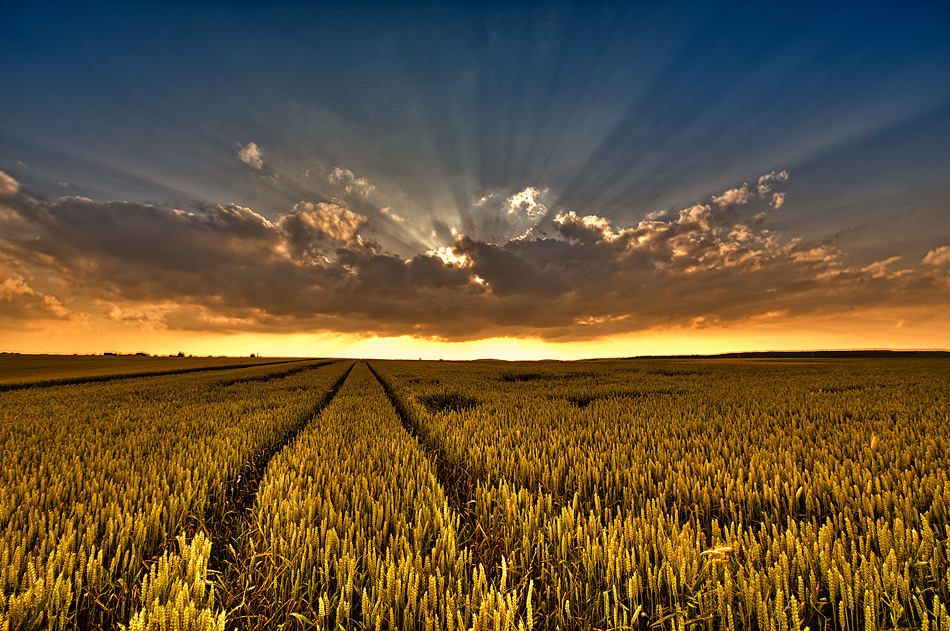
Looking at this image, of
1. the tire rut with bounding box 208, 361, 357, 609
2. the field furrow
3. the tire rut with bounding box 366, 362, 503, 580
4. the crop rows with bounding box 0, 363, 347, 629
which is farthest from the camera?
the tire rut with bounding box 208, 361, 357, 609

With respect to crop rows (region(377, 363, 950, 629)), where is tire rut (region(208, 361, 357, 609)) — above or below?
below

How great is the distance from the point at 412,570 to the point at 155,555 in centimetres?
202

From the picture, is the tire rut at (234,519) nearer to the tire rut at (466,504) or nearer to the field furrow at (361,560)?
the field furrow at (361,560)

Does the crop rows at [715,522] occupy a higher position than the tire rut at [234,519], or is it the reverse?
the crop rows at [715,522]

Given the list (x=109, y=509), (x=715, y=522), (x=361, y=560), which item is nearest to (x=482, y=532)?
(x=361, y=560)

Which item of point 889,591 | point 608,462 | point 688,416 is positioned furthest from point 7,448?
point 688,416

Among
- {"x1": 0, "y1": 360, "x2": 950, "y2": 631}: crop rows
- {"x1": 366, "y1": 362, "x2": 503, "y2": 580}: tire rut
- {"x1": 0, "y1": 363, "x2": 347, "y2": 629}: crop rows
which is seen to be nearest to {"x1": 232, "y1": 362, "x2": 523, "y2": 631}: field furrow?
{"x1": 0, "y1": 360, "x2": 950, "y2": 631}: crop rows

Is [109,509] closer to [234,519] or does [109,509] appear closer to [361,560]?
[234,519]

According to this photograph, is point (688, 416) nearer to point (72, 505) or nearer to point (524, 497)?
point (524, 497)

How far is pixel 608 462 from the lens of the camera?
4.27 metres

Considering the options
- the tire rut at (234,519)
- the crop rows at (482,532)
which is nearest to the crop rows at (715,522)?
the crop rows at (482,532)

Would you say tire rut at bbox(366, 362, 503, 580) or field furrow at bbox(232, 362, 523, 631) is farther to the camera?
tire rut at bbox(366, 362, 503, 580)

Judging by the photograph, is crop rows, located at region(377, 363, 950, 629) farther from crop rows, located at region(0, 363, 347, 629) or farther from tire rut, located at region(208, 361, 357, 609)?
crop rows, located at region(0, 363, 347, 629)

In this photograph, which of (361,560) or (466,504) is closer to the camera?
(361,560)
